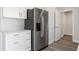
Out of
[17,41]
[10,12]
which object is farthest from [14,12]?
[17,41]

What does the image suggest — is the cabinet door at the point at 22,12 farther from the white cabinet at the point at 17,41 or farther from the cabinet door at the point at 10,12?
the white cabinet at the point at 17,41

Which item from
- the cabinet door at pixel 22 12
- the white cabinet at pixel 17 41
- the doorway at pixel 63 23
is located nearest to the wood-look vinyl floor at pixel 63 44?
the doorway at pixel 63 23

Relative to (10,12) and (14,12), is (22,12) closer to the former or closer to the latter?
(14,12)

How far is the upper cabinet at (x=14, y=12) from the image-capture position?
5.87 feet

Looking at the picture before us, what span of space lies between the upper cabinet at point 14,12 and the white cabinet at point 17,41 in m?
0.40

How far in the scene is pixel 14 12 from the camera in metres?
1.99
